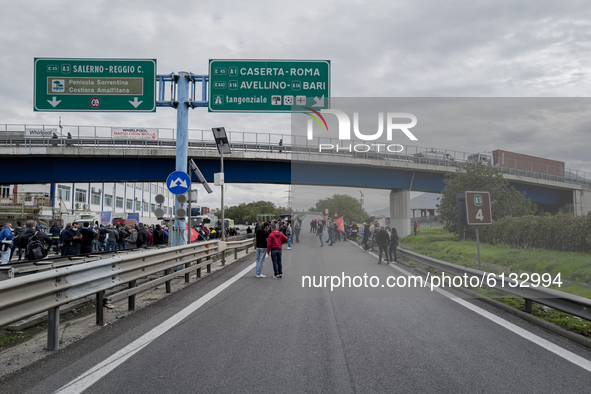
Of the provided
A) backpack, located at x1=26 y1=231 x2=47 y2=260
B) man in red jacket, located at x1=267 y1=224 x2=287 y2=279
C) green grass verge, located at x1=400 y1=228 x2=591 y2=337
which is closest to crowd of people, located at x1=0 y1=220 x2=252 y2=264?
backpack, located at x1=26 y1=231 x2=47 y2=260

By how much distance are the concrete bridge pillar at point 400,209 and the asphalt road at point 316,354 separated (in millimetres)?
23415

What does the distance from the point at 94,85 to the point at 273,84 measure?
5.81 m

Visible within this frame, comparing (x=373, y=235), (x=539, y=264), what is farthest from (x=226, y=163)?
(x=539, y=264)

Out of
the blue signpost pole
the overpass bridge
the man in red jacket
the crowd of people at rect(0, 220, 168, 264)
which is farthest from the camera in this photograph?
the overpass bridge

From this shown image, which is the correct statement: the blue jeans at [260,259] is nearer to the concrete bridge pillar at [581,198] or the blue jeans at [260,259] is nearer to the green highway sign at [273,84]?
the green highway sign at [273,84]

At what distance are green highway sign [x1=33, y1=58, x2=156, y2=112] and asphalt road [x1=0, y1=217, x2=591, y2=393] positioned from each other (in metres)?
8.61

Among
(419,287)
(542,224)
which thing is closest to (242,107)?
(419,287)

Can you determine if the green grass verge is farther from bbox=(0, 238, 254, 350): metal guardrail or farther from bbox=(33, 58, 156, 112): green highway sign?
bbox=(33, 58, 156, 112): green highway sign

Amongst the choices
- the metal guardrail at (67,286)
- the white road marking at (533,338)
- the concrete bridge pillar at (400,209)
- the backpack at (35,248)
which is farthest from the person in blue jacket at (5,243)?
the concrete bridge pillar at (400,209)

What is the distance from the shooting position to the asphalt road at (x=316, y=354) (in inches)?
154

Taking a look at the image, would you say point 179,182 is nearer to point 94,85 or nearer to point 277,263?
point 277,263

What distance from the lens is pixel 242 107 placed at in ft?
48.8

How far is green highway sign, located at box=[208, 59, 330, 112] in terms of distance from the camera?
48.7 ft

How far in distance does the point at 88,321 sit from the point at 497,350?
18.6 feet
